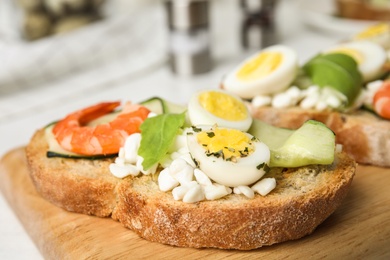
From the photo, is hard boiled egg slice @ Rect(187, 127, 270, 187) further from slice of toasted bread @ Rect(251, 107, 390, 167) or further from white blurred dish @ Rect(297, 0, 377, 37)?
white blurred dish @ Rect(297, 0, 377, 37)

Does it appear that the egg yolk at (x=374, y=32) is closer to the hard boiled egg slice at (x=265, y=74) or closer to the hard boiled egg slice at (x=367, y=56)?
the hard boiled egg slice at (x=367, y=56)

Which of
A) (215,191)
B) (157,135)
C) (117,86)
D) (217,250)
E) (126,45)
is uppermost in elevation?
(157,135)

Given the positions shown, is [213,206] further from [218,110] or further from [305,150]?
[218,110]

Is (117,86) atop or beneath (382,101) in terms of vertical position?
beneath

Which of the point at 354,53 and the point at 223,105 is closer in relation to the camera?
the point at 223,105

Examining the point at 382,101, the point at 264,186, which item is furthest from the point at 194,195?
the point at 382,101

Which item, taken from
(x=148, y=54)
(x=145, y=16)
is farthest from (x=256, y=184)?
(x=145, y=16)
